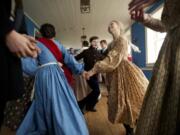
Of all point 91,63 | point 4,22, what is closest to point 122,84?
point 91,63

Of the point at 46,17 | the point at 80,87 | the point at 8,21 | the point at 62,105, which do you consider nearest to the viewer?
the point at 8,21

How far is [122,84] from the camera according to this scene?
289 centimetres

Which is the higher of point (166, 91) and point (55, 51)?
point (55, 51)

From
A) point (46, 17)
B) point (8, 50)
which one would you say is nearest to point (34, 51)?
point (8, 50)

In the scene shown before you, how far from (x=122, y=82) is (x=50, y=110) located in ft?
2.78

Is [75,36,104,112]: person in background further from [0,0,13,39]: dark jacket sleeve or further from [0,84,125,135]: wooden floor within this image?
[0,0,13,39]: dark jacket sleeve

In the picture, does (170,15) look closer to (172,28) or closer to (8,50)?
(172,28)

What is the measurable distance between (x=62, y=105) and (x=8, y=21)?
172 cm

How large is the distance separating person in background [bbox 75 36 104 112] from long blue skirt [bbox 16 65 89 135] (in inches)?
83.0

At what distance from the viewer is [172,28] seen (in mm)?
1159

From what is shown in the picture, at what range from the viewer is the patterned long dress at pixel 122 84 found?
2.80m

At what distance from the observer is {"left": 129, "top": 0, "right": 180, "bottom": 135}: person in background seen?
106cm

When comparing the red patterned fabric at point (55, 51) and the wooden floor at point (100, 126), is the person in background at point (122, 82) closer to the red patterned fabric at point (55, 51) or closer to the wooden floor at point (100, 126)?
the red patterned fabric at point (55, 51)

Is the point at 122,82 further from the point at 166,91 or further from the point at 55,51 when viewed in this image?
the point at 166,91
